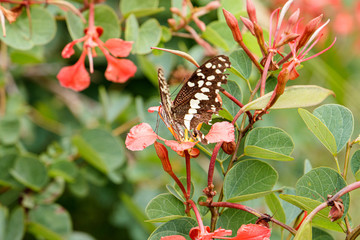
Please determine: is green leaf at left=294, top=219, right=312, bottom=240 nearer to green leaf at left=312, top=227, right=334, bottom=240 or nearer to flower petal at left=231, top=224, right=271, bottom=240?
flower petal at left=231, top=224, right=271, bottom=240

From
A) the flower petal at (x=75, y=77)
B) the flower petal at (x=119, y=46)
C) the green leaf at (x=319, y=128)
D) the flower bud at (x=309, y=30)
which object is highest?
the flower bud at (x=309, y=30)

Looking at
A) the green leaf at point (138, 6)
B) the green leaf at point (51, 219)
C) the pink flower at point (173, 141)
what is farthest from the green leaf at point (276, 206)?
the green leaf at point (51, 219)

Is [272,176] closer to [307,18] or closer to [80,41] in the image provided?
[80,41]


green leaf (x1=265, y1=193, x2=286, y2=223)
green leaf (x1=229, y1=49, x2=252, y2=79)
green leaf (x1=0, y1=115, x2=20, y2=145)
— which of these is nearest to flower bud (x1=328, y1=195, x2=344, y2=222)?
green leaf (x1=265, y1=193, x2=286, y2=223)

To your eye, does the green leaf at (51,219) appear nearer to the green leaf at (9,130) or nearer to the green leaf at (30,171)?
the green leaf at (30,171)

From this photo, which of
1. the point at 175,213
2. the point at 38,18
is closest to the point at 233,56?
the point at 175,213

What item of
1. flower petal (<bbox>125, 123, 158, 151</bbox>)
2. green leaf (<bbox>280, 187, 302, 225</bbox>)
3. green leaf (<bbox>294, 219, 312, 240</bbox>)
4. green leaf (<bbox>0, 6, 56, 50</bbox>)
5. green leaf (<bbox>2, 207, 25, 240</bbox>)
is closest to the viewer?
green leaf (<bbox>294, 219, 312, 240</bbox>)
